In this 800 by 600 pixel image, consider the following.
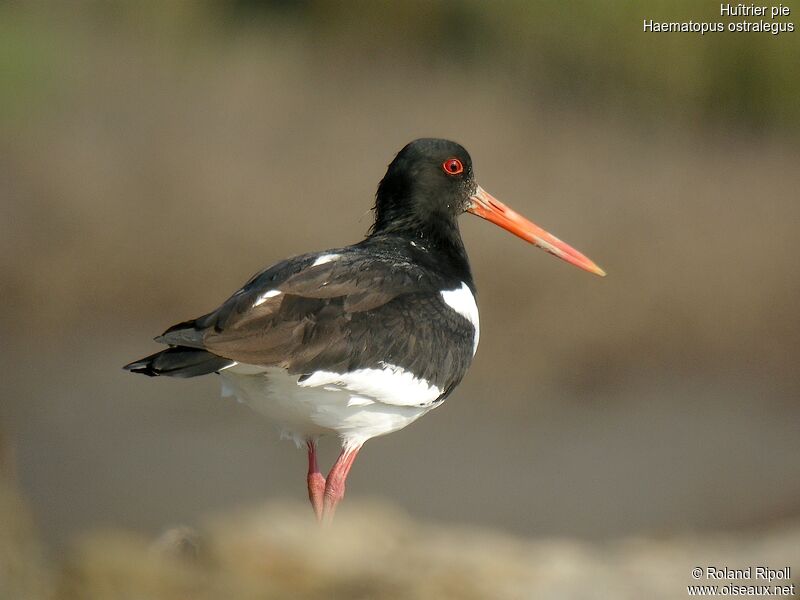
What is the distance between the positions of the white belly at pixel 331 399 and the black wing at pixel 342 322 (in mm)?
44

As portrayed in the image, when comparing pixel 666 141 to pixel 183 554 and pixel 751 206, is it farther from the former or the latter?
pixel 183 554

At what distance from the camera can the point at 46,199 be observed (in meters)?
9.16

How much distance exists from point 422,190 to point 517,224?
529 mm

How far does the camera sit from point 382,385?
12.3 ft

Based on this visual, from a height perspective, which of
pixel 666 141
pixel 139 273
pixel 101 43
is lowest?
pixel 139 273

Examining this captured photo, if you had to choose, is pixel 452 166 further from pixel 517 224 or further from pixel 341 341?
pixel 341 341

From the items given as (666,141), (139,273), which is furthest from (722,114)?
(139,273)

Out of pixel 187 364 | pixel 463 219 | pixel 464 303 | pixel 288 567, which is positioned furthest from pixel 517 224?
pixel 463 219

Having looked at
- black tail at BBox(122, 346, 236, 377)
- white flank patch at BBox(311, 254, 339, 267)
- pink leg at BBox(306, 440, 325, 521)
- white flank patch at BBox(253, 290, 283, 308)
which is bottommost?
pink leg at BBox(306, 440, 325, 521)

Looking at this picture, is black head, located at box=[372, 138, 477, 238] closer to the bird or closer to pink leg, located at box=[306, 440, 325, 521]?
the bird

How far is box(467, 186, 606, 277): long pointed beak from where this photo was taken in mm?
4754

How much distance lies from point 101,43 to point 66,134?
2.29 feet

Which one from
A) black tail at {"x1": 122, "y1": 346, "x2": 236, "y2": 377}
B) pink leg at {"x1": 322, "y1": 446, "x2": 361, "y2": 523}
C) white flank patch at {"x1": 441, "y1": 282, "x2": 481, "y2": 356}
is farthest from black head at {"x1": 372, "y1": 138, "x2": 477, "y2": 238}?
black tail at {"x1": 122, "y1": 346, "x2": 236, "y2": 377}

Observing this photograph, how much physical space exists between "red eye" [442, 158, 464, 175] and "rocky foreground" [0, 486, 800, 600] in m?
1.43
